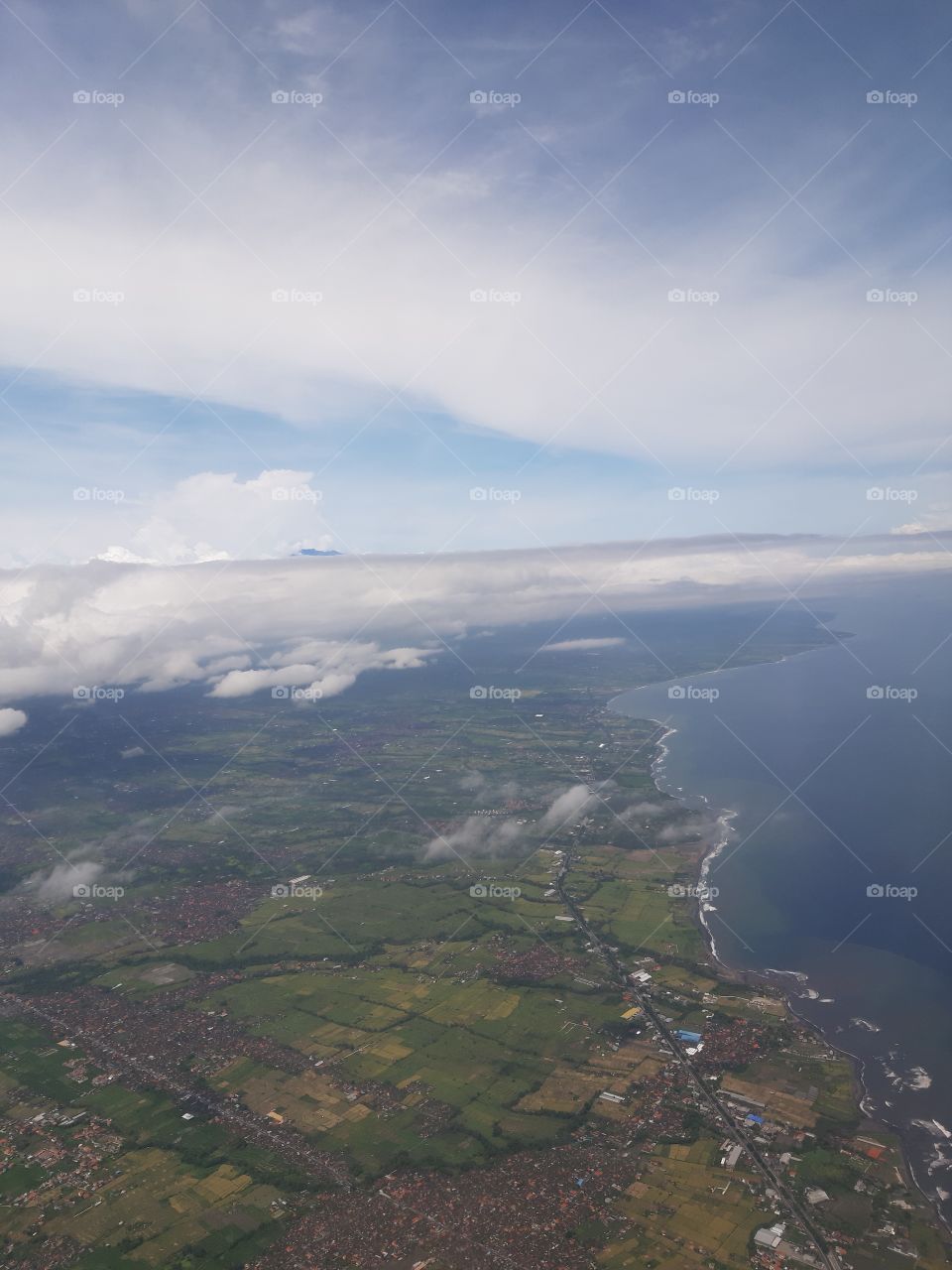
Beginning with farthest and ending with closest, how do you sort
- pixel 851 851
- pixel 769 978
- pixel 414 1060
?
pixel 851 851 < pixel 769 978 < pixel 414 1060

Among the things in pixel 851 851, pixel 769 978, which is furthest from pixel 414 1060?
pixel 851 851

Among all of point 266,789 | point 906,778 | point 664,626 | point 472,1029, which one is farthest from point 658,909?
point 664,626

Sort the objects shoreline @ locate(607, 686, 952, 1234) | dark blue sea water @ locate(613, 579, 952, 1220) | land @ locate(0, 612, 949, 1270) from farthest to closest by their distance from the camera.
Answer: dark blue sea water @ locate(613, 579, 952, 1220) < shoreline @ locate(607, 686, 952, 1234) < land @ locate(0, 612, 949, 1270)

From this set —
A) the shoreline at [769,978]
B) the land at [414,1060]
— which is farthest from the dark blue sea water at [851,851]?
the land at [414,1060]

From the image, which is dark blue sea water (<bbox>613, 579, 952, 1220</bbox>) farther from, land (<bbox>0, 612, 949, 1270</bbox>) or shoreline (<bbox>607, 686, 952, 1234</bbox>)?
land (<bbox>0, 612, 949, 1270</bbox>)

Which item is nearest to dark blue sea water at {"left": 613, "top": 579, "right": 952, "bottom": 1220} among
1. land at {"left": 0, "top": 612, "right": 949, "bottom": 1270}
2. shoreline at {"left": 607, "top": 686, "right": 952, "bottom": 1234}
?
shoreline at {"left": 607, "top": 686, "right": 952, "bottom": 1234}

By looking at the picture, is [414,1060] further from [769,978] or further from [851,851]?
[851,851]

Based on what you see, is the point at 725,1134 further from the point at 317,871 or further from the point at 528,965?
the point at 317,871
